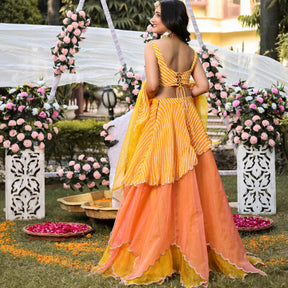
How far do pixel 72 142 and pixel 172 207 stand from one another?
6.19m

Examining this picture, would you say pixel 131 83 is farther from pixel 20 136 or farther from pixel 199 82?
pixel 199 82

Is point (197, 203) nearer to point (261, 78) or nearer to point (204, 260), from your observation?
point (204, 260)

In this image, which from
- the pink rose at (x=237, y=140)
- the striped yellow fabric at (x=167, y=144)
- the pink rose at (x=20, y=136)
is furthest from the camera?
the pink rose at (x=237, y=140)

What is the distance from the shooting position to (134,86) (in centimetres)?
708

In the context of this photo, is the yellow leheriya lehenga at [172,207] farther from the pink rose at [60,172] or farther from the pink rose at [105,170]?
the pink rose at [60,172]

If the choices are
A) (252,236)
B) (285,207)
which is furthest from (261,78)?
(252,236)

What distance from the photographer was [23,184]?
635 cm

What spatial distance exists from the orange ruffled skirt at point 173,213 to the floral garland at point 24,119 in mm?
2707

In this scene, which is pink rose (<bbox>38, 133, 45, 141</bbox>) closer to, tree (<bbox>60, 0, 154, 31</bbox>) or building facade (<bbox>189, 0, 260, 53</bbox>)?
tree (<bbox>60, 0, 154, 31</bbox>)

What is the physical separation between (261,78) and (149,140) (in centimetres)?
505

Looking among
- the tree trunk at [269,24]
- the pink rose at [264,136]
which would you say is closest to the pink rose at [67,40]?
the pink rose at [264,136]

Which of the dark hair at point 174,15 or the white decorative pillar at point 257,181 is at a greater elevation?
the dark hair at point 174,15

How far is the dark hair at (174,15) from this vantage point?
12.3 ft

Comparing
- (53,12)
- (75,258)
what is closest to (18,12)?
(53,12)
